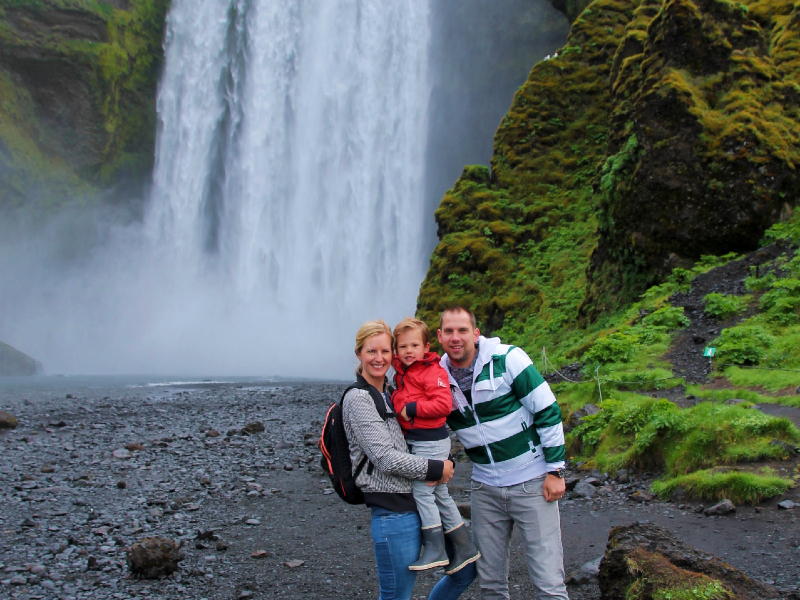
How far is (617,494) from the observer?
21.3 feet

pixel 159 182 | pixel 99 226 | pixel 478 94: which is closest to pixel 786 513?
pixel 478 94

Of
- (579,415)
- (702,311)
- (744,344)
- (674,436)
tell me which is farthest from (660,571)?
(702,311)

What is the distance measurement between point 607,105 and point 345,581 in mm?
22352

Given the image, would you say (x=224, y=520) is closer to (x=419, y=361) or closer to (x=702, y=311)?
(x=419, y=361)

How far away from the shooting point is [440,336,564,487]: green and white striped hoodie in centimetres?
310

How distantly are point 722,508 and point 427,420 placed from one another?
149 inches

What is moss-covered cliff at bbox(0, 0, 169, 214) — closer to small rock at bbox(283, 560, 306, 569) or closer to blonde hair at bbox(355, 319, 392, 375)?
small rock at bbox(283, 560, 306, 569)

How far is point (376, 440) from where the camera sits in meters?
2.86

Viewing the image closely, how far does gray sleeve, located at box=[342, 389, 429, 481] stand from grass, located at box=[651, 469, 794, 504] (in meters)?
4.02

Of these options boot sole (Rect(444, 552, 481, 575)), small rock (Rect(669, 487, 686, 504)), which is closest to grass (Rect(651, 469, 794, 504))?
small rock (Rect(669, 487, 686, 504))

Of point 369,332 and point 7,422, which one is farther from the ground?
point 369,332

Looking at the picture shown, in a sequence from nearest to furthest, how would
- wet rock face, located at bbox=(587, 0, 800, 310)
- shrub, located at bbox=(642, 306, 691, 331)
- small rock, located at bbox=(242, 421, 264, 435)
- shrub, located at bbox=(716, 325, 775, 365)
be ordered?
shrub, located at bbox=(716, 325, 775, 365), shrub, located at bbox=(642, 306, 691, 331), wet rock face, located at bbox=(587, 0, 800, 310), small rock, located at bbox=(242, 421, 264, 435)

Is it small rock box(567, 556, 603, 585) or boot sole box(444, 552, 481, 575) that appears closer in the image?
boot sole box(444, 552, 481, 575)

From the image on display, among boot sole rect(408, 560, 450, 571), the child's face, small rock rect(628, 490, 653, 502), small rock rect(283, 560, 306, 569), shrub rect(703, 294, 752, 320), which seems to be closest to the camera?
boot sole rect(408, 560, 450, 571)
